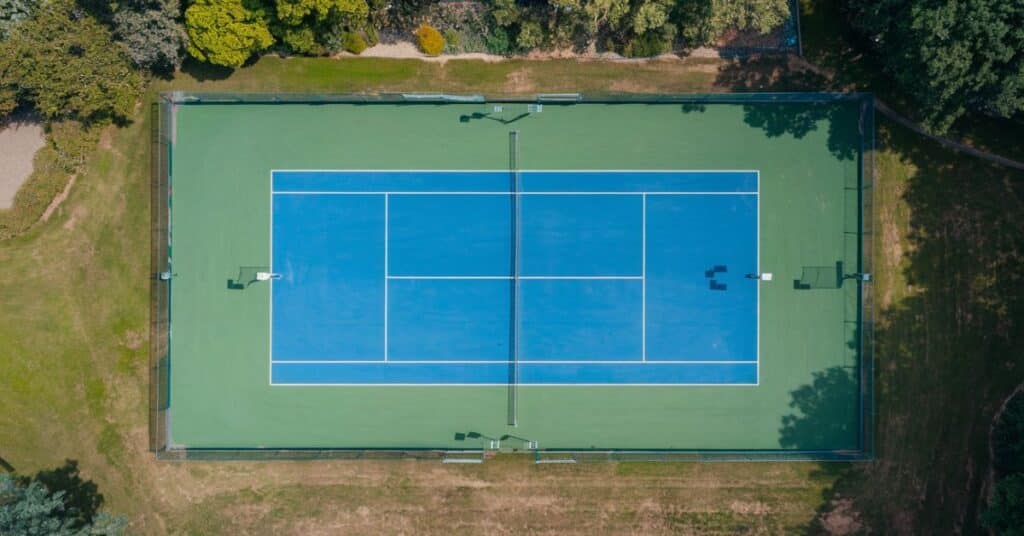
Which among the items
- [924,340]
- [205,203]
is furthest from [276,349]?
[924,340]

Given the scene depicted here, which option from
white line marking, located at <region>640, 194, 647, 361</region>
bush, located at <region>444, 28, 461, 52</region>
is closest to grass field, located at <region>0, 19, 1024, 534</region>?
bush, located at <region>444, 28, 461, 52</region>

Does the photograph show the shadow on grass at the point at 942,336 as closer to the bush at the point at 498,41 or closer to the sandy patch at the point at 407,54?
the bush at the point at 498,41

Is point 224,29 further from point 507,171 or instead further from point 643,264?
point 643,264

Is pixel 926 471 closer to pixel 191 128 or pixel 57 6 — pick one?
pixel 191 128

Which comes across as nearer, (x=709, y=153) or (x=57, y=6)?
(x=57, y=6)

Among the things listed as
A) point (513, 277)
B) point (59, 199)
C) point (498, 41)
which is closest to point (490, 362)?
point (513, 277)

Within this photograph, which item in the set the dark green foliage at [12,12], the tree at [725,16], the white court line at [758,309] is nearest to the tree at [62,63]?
the dark green foliage at [12,12]
